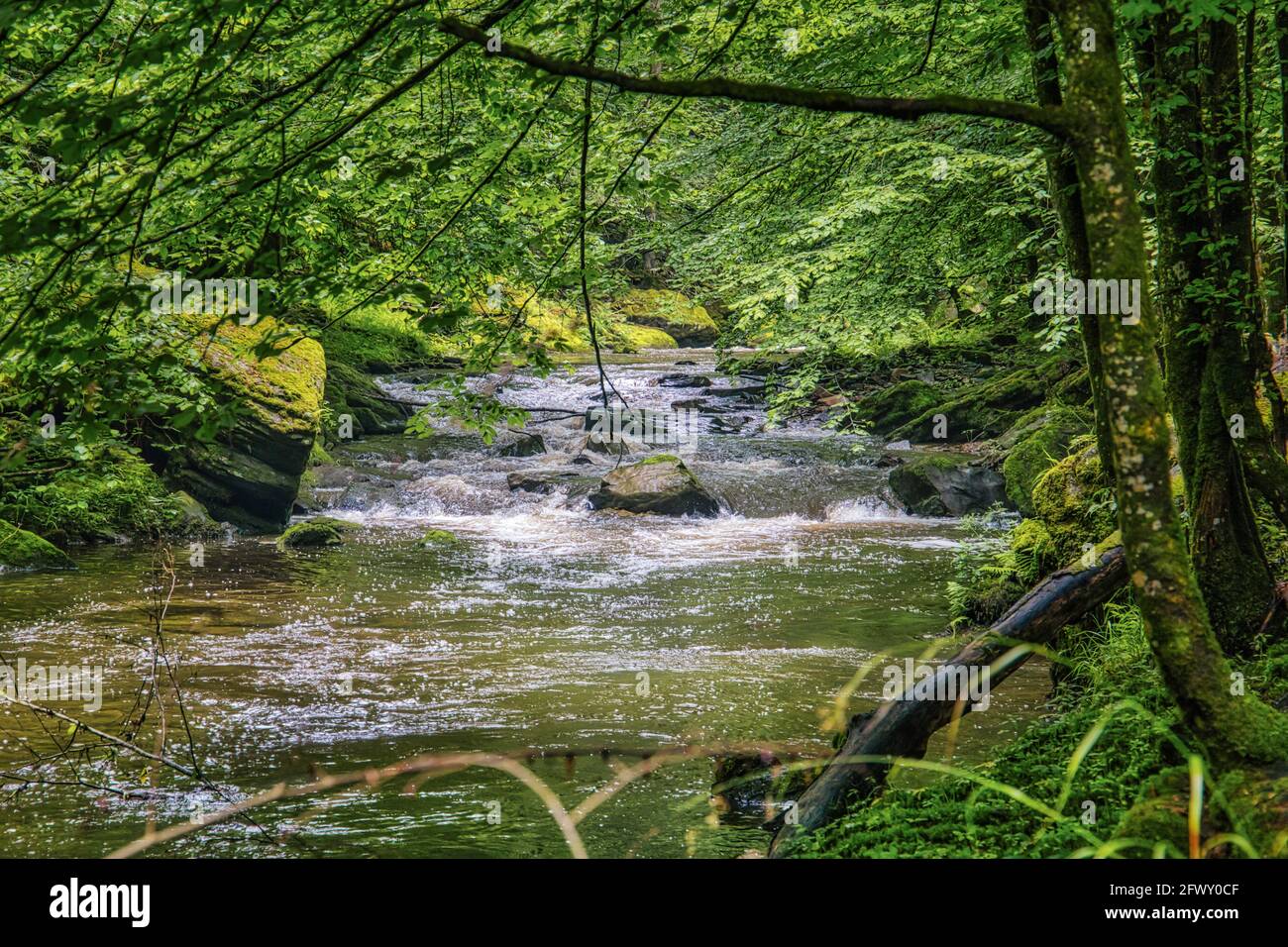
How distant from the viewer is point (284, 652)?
9.66m

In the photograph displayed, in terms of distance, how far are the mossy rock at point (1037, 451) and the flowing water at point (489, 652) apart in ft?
5.21

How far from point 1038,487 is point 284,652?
739cm

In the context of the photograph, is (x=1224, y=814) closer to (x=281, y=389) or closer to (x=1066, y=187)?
(x=1066, y=187)

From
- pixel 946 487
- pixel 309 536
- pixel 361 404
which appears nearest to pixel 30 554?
pixel 309 536

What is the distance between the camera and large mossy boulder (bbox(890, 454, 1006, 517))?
1800 cm

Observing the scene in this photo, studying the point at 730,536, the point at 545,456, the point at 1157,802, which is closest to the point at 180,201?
the point at 1157,802

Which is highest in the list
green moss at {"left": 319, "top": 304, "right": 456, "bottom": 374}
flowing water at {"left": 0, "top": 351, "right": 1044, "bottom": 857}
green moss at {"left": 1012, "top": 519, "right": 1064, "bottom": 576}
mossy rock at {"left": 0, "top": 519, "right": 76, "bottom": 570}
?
green moss at {"left": 319, "top": 304, "right": 456, "bottom": 374}

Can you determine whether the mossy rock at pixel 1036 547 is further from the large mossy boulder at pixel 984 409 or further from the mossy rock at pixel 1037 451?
the large mossy boulder at pixel 984 409

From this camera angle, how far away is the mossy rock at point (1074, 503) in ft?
25.8

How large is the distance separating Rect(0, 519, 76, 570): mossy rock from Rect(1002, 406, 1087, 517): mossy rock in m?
12.9

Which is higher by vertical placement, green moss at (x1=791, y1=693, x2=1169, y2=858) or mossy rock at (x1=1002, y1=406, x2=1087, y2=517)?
mossy rock at (x1=1002, y1=406, x2=1087, y2=517)

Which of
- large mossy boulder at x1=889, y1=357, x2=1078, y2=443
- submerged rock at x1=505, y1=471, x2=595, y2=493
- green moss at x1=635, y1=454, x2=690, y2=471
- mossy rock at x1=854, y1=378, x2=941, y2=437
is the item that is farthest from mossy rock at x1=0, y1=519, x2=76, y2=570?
mossy rock at x1=854, y1=378, x2=941, y2=437

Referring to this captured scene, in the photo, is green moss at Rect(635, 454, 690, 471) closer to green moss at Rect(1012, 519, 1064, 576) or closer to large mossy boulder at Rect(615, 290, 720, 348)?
green moss at Rect(1012, 519, 1064, 576)
